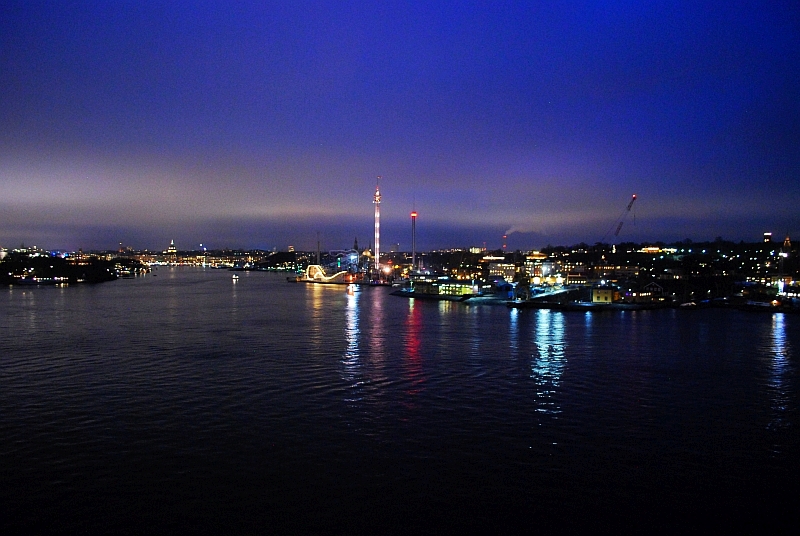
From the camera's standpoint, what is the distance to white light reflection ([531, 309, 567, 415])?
17.0 feet

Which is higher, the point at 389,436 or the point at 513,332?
the point at 389,436

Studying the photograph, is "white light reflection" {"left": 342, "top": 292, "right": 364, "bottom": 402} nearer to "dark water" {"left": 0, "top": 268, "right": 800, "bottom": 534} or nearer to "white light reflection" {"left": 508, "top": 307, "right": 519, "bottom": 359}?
"dark water" {"left": 0, "top": 268, "right": 800, "bottom": 534}

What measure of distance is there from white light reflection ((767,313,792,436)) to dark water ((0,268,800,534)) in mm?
33

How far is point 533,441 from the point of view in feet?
13.3

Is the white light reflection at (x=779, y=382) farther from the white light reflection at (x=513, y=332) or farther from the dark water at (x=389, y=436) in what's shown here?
the white light reflection at (x=513, y=332)

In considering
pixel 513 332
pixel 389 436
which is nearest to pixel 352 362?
pixel 389 436

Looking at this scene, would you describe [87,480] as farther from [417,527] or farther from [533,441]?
[533,441]

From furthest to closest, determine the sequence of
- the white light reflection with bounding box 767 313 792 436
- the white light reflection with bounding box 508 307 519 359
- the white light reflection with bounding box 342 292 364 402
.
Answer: the white light reflection with bounding box 508 307 519 359
the white light reflection with bounding box 342 292 364 402
the white light reflection with bounding box 767 313 792 436

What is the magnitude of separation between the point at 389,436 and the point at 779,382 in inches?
171

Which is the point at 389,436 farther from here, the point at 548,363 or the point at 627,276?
the point at 627,276

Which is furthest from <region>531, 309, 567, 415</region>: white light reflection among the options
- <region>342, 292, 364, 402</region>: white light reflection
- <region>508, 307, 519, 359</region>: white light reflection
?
<region>342, 292, 364, 402</region>: white light reflection

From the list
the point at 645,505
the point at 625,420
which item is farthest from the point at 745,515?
the point at 625,420

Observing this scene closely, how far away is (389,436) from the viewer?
4160 millimetres

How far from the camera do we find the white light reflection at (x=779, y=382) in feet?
15.6
